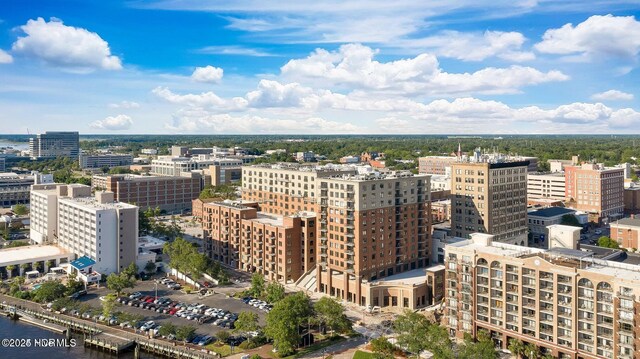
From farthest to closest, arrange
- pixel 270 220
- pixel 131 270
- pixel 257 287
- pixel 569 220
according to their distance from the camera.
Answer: pixel 569 220, pixel 270 220, pixel 131 270, pixel 257 287

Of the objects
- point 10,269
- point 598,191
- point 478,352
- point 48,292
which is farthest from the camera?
point 598,191

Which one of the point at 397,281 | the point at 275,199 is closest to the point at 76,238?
the point at 275,199

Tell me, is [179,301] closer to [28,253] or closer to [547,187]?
[28,253]

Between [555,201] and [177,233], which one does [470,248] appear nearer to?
[177,233]

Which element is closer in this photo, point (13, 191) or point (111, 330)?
point (111, 330)

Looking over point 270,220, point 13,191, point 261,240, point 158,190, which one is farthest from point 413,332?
point 13,191

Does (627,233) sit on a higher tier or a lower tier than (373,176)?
lower

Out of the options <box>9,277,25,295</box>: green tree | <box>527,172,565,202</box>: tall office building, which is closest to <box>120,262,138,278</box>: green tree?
<box>9,277,25,295</box>: green tree

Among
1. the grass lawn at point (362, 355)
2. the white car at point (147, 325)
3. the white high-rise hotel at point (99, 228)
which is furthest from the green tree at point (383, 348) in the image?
the white high-rise hotel at point (99, 228)
